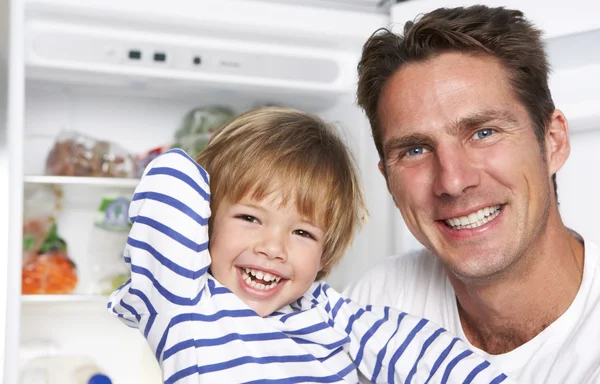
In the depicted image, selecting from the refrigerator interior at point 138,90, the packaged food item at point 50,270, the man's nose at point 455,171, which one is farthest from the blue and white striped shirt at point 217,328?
the packaged food item at point 50,270

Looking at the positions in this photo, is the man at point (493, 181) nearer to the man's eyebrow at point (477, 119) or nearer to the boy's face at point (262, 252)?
the man's eyebrow at point (477, 119)

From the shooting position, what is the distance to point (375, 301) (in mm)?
1410

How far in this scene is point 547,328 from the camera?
117 centimetres

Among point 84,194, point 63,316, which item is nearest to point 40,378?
point 63,316

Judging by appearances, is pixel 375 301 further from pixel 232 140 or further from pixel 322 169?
pixel 232 140

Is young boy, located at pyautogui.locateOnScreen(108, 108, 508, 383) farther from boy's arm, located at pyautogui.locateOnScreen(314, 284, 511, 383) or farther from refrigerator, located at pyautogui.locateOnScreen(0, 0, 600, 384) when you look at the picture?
refrigerator, located at pyautogui.locateOnScreen(0, 0, 600, 384)

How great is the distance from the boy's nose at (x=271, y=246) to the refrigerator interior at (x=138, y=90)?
1.30 feet

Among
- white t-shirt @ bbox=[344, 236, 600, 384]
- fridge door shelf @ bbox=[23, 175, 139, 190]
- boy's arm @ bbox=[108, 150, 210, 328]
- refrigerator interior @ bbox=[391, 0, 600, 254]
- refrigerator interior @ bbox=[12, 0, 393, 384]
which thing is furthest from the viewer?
fridge door shelf @ bbox=[23, 175, 139, 190]

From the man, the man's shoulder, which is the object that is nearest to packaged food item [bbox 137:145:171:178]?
the man's shoulder

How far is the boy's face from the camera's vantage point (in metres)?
1.10

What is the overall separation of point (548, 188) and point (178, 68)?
0.93m

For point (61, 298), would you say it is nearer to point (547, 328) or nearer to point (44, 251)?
point (44, 251)

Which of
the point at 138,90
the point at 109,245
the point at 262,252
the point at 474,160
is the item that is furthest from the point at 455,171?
the point at 109,245

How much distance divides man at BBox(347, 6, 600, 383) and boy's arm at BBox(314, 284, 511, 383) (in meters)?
0.13
